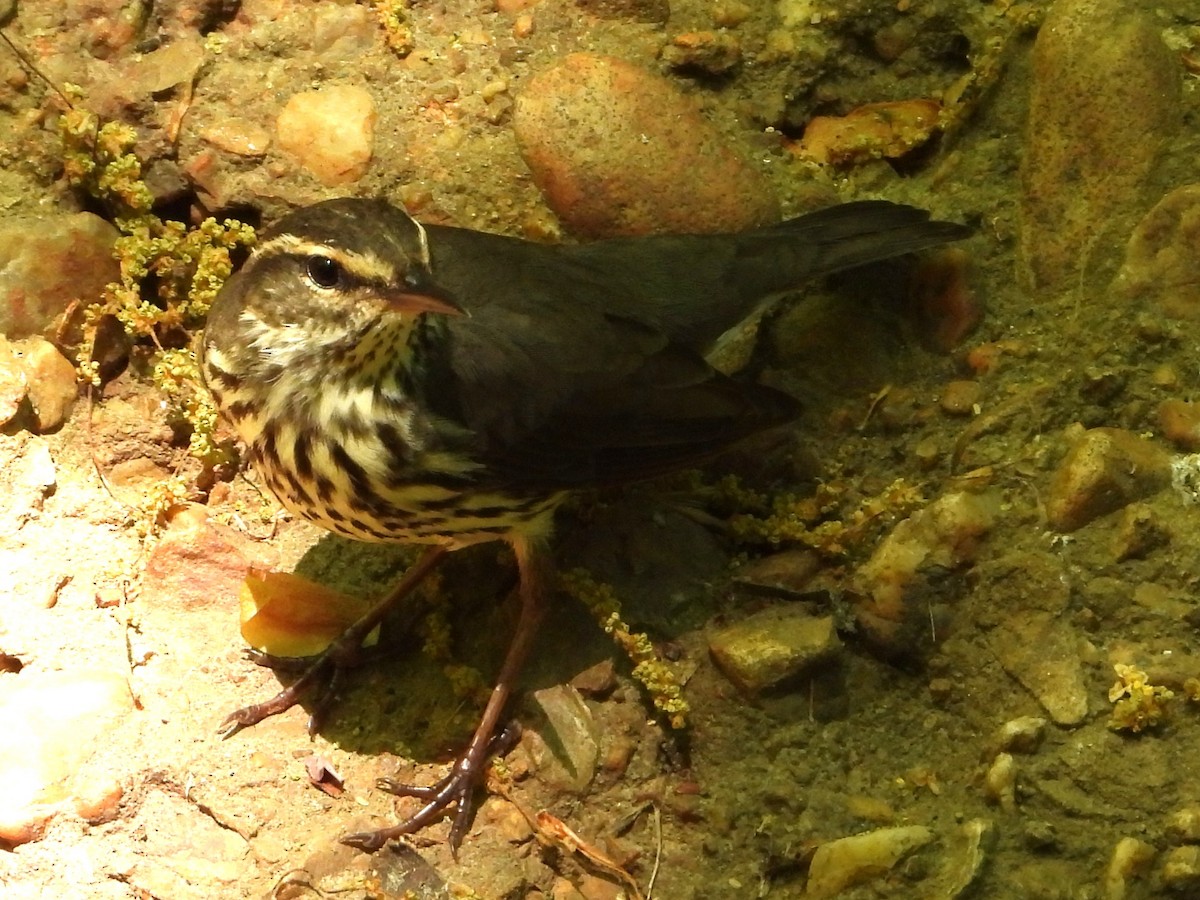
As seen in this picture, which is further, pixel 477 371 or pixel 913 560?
pixel 913 560

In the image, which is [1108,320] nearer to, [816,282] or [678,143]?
[816,282]

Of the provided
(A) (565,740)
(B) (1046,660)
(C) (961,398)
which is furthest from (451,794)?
(C) (961,398)

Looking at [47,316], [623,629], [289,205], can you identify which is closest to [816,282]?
[623,629]

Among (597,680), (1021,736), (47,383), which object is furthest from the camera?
(47,383)

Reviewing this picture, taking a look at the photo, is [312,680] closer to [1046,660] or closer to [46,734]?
[46,734]

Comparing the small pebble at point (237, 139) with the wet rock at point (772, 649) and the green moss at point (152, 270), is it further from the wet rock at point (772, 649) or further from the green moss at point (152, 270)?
the wet rock at point (772, 649)

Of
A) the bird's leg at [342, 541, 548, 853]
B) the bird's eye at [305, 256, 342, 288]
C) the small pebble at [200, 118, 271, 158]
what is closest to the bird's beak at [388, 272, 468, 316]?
the bird's eye at [305, 256, 342, 288]

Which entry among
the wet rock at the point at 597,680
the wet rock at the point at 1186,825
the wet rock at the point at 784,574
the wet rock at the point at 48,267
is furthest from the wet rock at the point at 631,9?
the wet rock at the point at 1186,825

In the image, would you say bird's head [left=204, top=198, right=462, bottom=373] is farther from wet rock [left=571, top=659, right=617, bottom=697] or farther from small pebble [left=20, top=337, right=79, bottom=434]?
wet rock [left=571, top=659, right=617, bottom=697]
